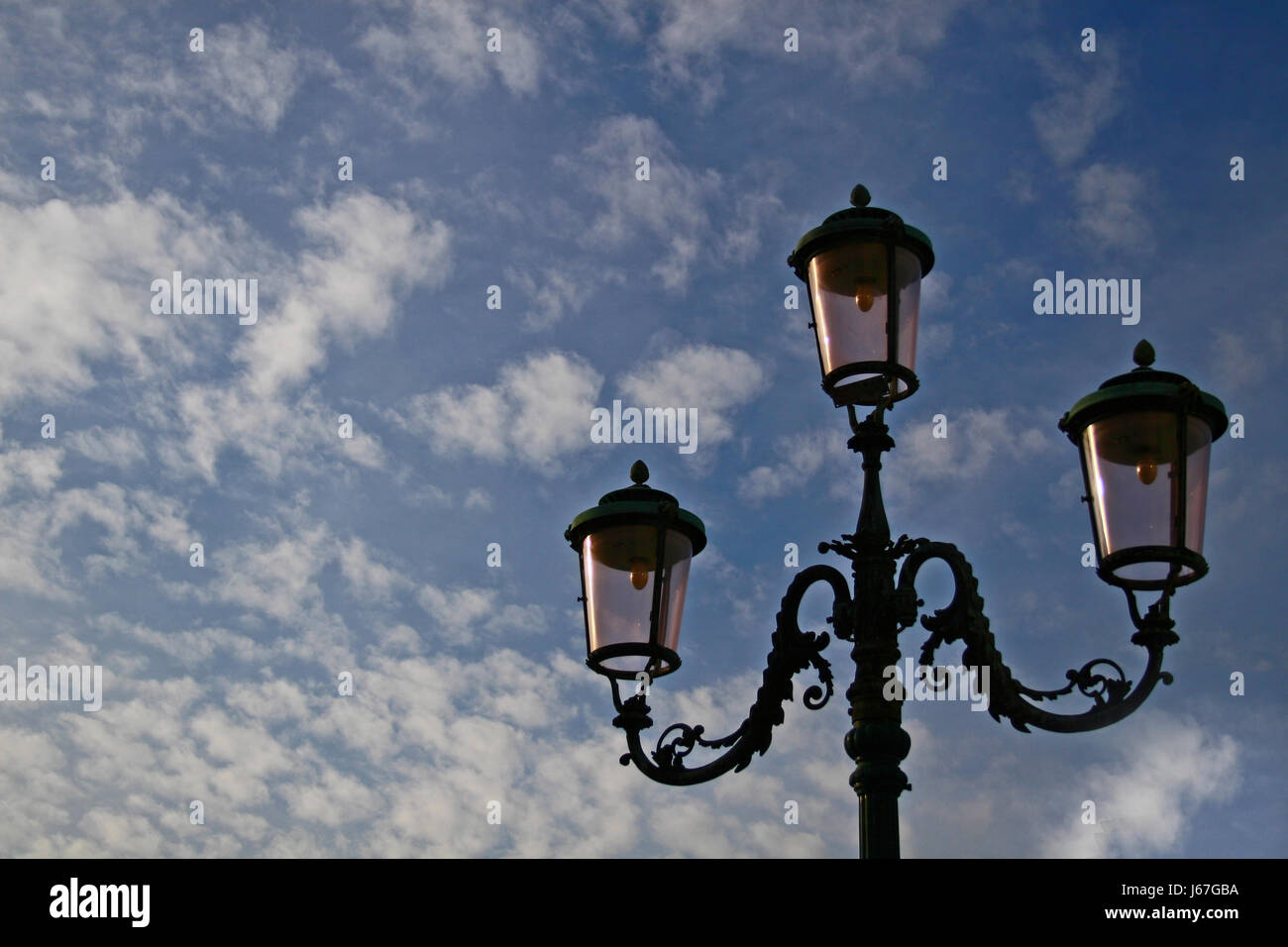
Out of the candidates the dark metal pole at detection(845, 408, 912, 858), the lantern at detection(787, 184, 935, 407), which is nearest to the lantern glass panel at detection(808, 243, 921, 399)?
the lantern at detection(787, 184, 935, 407)

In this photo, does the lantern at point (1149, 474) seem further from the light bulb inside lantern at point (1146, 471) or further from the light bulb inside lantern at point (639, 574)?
the light bulb inside lantern at point (639, 574)

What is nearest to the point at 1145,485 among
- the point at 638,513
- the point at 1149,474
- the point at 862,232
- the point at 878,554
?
the point at 1149,474

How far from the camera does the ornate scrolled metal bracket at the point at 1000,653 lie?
6527mm

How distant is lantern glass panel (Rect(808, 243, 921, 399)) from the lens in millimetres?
7047

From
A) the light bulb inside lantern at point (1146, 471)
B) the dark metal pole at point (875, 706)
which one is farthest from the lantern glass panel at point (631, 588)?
the light bulb inside lantern at point (1146, 471)

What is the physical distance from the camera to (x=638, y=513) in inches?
289

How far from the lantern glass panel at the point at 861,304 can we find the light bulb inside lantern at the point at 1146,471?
1.25 meters

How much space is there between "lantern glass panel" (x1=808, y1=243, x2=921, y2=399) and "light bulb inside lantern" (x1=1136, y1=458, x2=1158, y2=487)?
1.25m

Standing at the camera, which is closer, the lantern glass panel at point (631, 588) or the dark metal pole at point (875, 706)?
the dark metal pole at point (875, 706)

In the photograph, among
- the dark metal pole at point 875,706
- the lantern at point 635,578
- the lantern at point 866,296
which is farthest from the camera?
the lantern at point 635,578

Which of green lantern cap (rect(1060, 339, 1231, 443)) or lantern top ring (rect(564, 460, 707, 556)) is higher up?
green lantern cap (rect(1060, 339, 1231, 443))

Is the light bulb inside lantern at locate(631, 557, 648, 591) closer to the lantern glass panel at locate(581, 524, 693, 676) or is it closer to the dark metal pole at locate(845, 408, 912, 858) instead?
the lantern glass panel at locate(581, 524, 693, 676)

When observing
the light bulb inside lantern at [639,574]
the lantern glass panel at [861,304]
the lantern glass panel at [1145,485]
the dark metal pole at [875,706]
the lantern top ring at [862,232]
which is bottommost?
the dark metal pole at [875,706]

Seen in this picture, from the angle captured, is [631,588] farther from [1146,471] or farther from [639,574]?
[1146,471]
